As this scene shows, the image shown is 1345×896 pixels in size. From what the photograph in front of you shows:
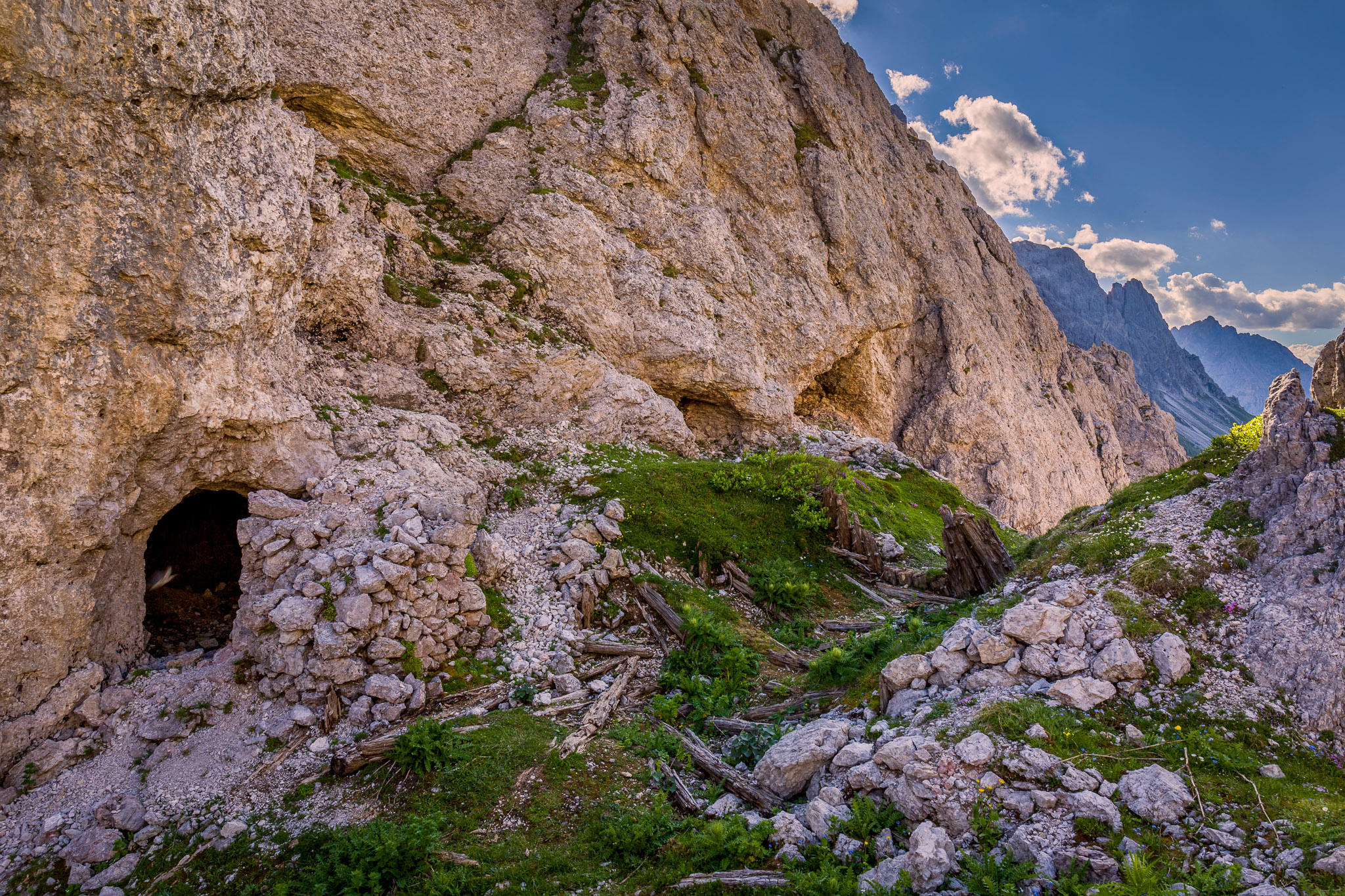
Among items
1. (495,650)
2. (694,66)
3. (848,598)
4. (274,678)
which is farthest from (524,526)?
(694,66)

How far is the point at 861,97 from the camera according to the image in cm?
4131

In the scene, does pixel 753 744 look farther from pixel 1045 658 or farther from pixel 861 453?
pixel 861 453

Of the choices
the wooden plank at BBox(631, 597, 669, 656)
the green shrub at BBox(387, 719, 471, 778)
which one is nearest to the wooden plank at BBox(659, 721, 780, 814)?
the wooden plank at BBox(631, 597, 669, 656)

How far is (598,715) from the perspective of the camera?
10.2 meters

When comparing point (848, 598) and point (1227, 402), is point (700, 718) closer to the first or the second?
point (848, 598)

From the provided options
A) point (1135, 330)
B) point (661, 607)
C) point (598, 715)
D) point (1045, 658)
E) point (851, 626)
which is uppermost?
point (1135, 330)

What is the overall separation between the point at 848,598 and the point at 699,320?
1518 cm

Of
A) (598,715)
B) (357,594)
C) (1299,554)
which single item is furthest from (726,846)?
(1299,554)

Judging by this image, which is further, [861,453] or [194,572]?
[861,453]

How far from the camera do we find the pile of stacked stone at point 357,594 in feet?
33.7

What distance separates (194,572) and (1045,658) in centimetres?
1748

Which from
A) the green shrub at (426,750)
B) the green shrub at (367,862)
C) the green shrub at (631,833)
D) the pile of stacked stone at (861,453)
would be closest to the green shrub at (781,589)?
the green shrub at (631,833)

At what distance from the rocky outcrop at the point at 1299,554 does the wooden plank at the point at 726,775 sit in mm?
6032

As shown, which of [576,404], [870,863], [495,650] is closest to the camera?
[870,863]
